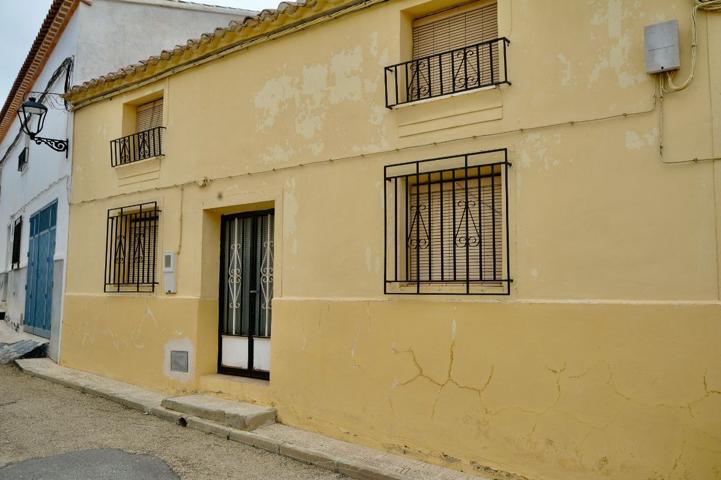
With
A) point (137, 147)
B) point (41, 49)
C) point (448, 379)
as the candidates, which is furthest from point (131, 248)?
point (41, 49)

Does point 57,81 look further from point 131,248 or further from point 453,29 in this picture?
point 453,29

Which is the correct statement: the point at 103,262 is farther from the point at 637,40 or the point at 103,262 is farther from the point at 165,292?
the point at 637,40

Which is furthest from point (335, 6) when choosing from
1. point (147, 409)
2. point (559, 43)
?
point (147, 409)

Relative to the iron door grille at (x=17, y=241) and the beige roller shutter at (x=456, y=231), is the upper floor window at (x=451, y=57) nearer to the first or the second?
the beige roller shutter at (x=456, y=231)

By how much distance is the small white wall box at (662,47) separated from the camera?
434cm

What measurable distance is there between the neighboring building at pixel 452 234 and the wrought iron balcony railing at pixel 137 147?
0.17m

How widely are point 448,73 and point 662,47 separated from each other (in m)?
1.88

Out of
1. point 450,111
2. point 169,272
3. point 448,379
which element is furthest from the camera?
point 169,272

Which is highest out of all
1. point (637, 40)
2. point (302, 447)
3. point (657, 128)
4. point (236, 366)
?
point (637, 40)

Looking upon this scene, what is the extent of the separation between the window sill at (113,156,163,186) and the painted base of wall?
3.11 m

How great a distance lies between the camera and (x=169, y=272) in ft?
26.2

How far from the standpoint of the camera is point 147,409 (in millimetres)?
7156

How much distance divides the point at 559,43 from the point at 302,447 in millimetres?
4178

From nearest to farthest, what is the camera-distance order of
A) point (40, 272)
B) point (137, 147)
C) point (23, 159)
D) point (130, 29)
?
1. point (137, 147)
2. point (130, 29)
3. point (40, 272)
4. point (23, 159)
